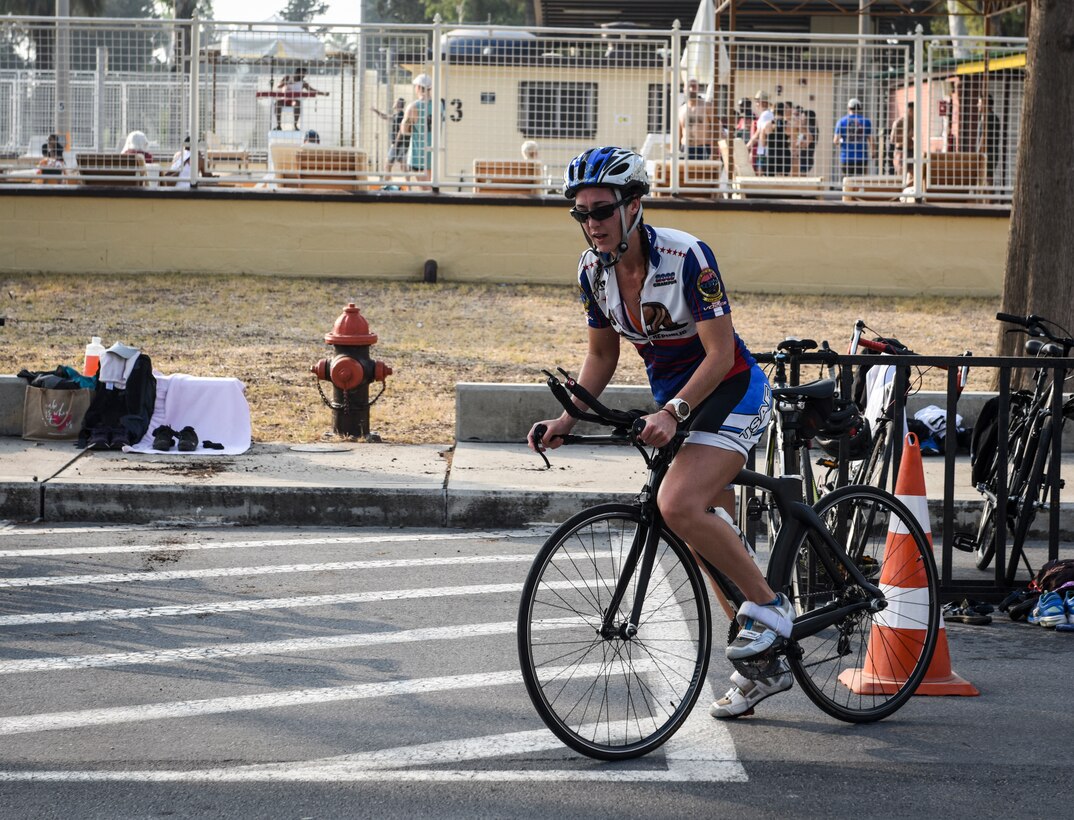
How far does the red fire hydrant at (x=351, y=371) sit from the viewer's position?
9797 millimetres

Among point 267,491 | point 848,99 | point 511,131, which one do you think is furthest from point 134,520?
point 848,99

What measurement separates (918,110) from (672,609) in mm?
13898

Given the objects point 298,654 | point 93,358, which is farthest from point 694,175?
point 298,654

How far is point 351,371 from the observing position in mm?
9812

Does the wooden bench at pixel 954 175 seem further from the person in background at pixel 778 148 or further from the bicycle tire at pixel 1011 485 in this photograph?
the bicycle tire at pixel 1011 485

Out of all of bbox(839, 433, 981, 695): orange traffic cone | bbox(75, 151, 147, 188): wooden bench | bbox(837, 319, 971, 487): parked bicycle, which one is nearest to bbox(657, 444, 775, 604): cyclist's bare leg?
bbox(839, 433, 981, 695): orange traffic cone

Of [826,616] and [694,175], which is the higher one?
[694,175]

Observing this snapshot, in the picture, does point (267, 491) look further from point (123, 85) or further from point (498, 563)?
point (123, 85)

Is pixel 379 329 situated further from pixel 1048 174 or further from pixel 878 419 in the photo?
pixel 878 419

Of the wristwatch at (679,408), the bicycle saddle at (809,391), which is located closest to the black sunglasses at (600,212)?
the wristwatch at (679,408)

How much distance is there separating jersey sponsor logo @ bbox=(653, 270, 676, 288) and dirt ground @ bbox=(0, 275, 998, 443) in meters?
5.80

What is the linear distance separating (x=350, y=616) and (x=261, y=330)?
8.53 meters

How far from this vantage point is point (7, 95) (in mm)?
16953

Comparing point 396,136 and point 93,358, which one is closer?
point 93,358
